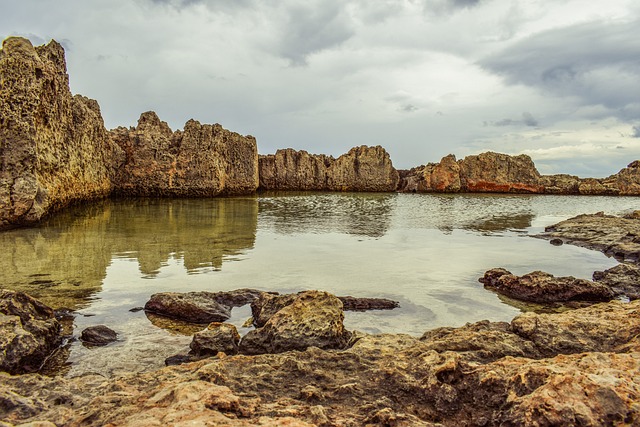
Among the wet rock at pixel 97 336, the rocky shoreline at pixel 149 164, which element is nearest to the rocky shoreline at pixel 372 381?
the wet rock at pixel 97 336

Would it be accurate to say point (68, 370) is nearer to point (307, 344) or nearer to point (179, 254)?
point (307, 344)

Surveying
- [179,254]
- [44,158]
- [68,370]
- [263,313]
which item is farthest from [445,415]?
[44,158]

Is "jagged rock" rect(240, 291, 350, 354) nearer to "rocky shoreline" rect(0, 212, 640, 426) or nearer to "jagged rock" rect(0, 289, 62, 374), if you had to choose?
"rocky shoreline" rect(0, 212, 640, 426)

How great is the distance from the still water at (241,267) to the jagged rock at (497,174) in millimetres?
35996

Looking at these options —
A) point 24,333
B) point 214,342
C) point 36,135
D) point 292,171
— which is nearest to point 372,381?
point 214,342

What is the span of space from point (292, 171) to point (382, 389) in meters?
39.0

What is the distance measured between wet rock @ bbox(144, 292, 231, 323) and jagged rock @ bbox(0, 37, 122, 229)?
7475 mm

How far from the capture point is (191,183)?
2517 cm

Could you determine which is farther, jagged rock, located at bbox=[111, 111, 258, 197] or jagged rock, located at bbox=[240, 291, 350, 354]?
jagged rock, located at bbox=[111, 111, 258, 197]

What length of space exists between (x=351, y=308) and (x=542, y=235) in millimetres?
9247

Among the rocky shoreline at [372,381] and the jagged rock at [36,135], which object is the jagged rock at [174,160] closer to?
the jagged rock at [36,135]

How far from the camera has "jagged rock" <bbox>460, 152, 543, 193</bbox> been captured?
4688 cm

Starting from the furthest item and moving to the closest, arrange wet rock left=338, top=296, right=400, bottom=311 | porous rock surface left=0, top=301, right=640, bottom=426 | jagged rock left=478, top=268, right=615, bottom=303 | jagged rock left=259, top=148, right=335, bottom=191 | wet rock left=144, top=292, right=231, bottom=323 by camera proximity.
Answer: jagged rock left=259, top=148, right=335, bottom=191
jagged rock left=478, top=268, right=615, bottom=303
wet rock left=338, top=296, right=400, bottom=311
wet rock left=144, top=292, right=231, bottom=323
porous rock surface left=0, top=301, right=640, bottom=426

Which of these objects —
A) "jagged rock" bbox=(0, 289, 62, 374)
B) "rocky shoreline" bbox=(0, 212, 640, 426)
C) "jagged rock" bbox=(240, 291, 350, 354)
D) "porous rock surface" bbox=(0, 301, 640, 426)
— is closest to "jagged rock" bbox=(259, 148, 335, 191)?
"jagged rock" bbox=(0, 289, 62, 374)
